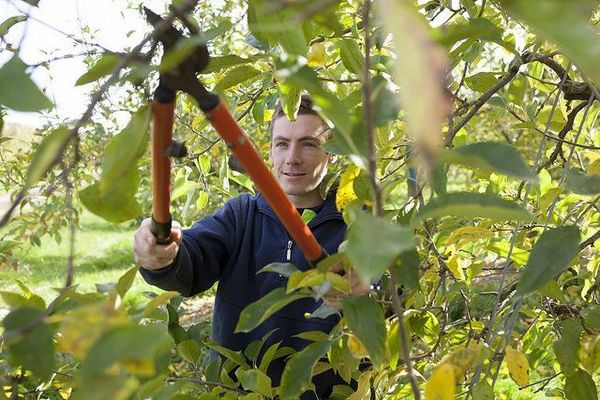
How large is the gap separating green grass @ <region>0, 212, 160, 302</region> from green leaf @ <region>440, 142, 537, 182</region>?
5306 millimetres

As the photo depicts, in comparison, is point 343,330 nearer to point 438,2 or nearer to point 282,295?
point 282,295

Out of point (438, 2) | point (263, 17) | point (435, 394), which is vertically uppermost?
point (438, 2)

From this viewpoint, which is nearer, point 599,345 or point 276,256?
point 599,345

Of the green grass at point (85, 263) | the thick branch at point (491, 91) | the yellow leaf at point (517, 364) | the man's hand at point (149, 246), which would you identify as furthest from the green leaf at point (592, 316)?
the green grass at point (85, 263)

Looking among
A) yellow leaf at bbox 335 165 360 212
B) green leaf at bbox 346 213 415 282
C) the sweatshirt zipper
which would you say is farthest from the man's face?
green leaf at bbox 346 213 415 282

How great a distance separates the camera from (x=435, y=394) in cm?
69

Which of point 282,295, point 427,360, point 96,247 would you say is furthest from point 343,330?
point 96,247

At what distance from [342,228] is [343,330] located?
96 cm

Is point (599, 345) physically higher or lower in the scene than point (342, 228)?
lower

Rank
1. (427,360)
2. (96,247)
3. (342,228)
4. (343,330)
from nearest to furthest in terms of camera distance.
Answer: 1. (343,330)
2. (427,360)
3. (342,228)
4. (96,247)

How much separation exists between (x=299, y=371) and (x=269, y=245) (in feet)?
3.69

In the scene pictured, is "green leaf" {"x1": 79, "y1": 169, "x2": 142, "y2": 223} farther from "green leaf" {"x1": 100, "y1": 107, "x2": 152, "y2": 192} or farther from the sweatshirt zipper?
the sweatshirt zipper

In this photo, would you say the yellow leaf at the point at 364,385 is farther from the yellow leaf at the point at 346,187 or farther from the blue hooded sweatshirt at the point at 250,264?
the blue hooded sweatshirt at the point at 250,264

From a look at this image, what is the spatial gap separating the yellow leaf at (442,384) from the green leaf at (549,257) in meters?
0.12
